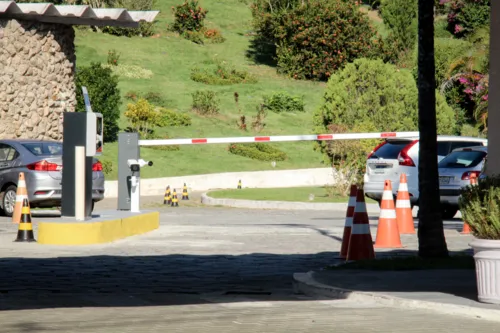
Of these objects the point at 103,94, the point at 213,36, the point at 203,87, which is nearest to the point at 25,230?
the point at 103,94

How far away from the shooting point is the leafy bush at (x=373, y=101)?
39125 mm

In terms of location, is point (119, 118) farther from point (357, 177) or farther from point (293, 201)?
point (293, 201)

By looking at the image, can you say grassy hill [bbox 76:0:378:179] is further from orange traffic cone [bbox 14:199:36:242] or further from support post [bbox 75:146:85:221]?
orange traffic cone [bbox 14:199:36:242]

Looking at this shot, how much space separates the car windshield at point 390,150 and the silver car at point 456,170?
164cm

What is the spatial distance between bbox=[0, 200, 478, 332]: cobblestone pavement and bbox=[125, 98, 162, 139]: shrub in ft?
75.0

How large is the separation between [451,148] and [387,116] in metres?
14.1

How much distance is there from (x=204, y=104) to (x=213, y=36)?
65.3 ft

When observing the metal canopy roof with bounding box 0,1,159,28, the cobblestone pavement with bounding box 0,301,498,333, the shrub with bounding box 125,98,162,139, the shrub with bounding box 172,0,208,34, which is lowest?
the cobblestone pavement with bounding box 0,301,498,333

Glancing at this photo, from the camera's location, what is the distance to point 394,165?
78.4 feet

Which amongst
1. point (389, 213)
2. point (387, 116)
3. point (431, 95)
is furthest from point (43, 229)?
point (387, 116)

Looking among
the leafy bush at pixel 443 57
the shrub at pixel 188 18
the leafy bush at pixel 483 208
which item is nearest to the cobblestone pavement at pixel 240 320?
the leafy bush at pixel 483 208

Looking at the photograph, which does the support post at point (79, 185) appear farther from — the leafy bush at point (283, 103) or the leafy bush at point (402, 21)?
the leafy bush at point (402, 21)

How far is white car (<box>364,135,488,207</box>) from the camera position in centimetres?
2338

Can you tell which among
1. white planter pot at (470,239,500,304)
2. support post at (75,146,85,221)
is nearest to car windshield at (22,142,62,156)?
support post at (75,146,85,221)
